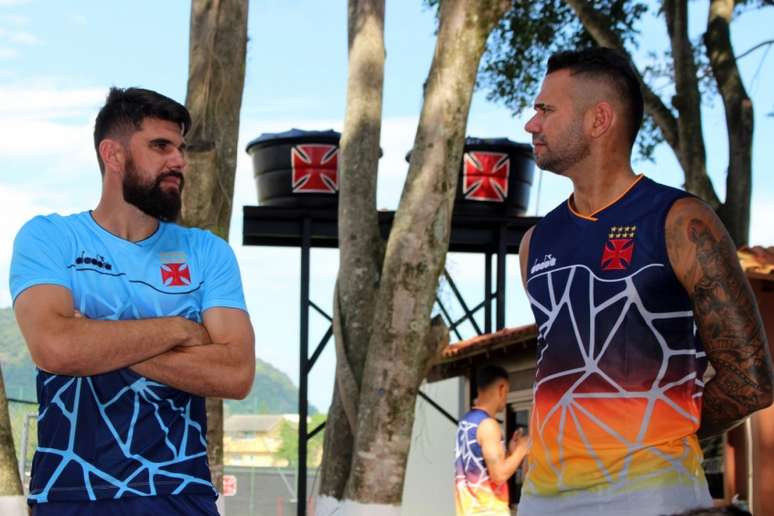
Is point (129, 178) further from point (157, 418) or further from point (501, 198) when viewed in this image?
point (501, 198)

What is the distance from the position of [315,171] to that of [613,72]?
694 inches

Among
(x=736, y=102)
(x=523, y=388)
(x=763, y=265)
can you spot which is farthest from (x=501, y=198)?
(x=763, y=265)

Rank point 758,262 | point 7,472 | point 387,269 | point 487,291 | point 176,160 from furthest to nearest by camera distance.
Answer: point 487,291 → point 758,262 → point 387,269 → point 7,472 → point 176,160

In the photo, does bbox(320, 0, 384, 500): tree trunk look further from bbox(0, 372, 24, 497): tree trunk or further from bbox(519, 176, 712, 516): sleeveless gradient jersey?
bbox(519, 176, 712, 516): sleeveless gradient jersey

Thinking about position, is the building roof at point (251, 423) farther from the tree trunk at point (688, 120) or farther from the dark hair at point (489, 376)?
the dark hair at point (489, 376)

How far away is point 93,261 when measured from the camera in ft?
12.4

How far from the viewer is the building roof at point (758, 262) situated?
10.6 meters

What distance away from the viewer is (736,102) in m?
15.5

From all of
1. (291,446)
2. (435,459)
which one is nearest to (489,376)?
(435,459)

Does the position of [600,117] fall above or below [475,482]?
above

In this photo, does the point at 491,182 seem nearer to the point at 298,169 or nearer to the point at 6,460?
the point at 298,169

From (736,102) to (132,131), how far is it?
12.6 metres

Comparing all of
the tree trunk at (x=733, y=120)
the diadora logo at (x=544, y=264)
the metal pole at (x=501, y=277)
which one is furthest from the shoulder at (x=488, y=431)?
the metal pole at (x=501, y=277)

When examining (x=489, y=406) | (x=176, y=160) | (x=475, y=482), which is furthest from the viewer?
(x=489, y=406)
